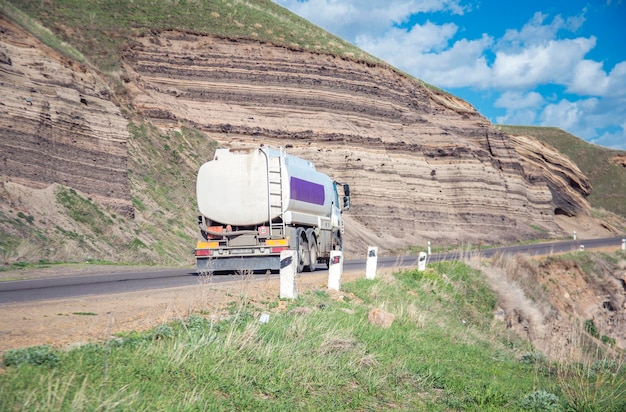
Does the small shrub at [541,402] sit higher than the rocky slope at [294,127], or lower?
lower

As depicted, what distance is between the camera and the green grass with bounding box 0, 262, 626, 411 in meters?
6.08

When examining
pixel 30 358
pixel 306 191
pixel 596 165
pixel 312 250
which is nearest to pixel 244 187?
pixel 306 191

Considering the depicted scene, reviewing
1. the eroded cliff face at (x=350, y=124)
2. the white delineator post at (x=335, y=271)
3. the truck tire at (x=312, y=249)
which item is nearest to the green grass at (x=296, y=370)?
the white delineator post at (x=335, y=271)

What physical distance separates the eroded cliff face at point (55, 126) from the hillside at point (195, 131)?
7cm

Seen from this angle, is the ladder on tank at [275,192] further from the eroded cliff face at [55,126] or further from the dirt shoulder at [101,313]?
the eroded cliff face at [55,126]

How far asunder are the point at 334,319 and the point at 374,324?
0.90 meters

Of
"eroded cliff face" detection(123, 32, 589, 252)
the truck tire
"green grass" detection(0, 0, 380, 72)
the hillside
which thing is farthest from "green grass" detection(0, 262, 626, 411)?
"green grass" detection(0, 0, 380, 72)

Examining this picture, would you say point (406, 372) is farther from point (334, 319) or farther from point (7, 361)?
point (7, 361)

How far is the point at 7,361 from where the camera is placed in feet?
20.6

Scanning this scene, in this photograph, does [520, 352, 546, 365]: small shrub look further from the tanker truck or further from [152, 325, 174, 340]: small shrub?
the tanker truck

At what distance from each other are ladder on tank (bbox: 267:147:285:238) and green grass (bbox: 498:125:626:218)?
95876 millimetres

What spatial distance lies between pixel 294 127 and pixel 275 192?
28776mm

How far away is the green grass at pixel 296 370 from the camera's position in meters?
6.08

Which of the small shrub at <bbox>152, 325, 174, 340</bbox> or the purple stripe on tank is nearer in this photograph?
the small shrub at <bbox>152, 325, 174, 340</bbox>
